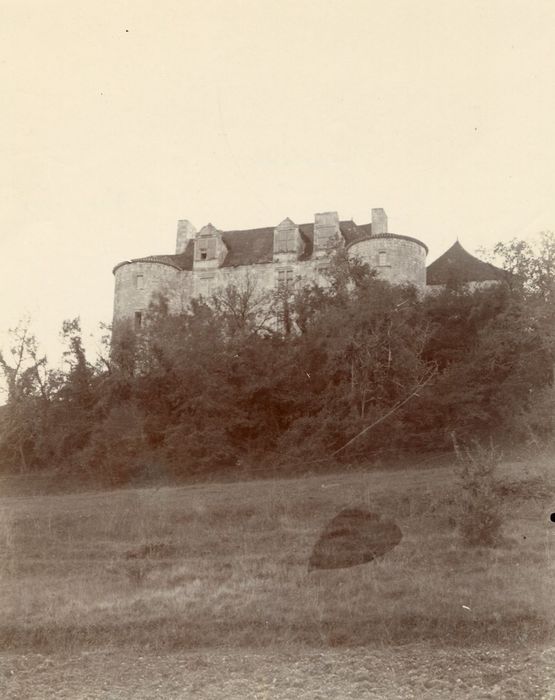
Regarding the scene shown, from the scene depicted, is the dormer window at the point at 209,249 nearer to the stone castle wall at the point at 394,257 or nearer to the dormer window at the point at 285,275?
the dormer window at the point at 285,275

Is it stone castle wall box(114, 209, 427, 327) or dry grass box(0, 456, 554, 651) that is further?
stone castle wall box(114, 209, 427, 327)

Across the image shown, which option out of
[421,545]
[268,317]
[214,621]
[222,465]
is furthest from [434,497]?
[268,317]

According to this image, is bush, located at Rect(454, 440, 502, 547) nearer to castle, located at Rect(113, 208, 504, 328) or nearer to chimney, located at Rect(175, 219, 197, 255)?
castle, located at Rect(113, 208, 504, 328)

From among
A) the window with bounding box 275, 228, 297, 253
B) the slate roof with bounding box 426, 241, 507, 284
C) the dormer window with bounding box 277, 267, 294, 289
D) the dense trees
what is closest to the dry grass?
the dense trees

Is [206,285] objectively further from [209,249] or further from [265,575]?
[265,575]

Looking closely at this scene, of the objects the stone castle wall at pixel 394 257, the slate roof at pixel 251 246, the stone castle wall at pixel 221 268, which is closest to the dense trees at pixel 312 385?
the stone castle wall at pixel 394 257

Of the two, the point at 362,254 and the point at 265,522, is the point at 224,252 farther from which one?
the point at 265,522

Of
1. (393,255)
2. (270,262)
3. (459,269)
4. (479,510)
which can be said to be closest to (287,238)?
(270,262)

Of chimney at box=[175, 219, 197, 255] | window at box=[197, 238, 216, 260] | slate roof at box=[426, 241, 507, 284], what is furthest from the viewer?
chimney at box=[175, 219, 197, 255]
